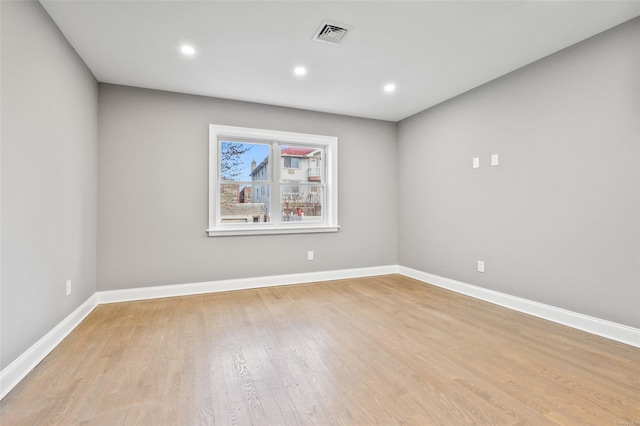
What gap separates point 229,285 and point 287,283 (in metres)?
0.79

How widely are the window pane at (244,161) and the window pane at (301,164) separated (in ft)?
0.88

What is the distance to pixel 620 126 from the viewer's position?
94.0 inches

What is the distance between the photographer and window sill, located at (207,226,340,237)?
12.7 ft

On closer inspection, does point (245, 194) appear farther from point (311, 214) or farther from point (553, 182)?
point (553, 182)

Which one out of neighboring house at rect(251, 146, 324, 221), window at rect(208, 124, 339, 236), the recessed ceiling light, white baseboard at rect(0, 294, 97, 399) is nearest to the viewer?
white baseboard at rect(0, 294, 97, 399)

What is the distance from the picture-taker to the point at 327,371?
6.41 feet

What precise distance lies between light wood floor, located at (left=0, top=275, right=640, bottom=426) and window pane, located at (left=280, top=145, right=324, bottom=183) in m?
2.07

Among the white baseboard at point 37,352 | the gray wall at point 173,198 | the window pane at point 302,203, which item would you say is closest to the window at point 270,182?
the window pane at point 302,203

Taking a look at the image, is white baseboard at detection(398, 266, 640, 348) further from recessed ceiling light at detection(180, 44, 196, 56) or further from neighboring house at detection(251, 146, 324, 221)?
recessed ceiling light at detection(180, 44, 196, 56)

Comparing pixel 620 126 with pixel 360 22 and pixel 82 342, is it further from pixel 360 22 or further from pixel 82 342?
pixel 82 342

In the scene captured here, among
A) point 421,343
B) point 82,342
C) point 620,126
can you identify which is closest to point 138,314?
point 82,342

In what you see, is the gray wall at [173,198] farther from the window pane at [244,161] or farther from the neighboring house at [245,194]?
the neighboring house at [245,194]

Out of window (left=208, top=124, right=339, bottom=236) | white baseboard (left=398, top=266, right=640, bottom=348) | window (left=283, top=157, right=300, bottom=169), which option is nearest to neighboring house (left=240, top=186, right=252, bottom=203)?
window (left=208, top=124, right=339, bottom=236)

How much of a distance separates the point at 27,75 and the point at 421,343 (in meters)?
3.38
